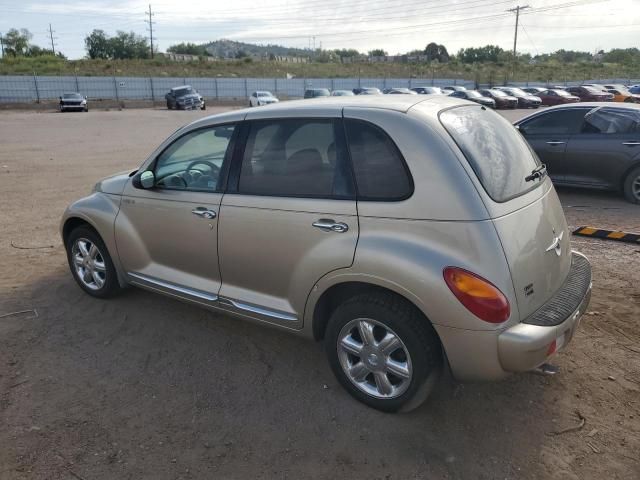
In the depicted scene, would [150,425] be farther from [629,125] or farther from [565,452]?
[629,125]

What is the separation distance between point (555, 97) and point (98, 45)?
3007 inches

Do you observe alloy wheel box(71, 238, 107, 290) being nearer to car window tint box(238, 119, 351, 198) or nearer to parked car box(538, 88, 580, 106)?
car window tint box(238, 119, 351, 198)

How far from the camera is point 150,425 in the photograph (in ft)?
10.4

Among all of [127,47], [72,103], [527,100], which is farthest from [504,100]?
[127,47]

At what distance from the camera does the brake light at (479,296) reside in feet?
8.92

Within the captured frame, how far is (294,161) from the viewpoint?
3.48 meters

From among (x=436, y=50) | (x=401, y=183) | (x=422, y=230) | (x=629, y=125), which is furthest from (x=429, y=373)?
(x=436, y=50)

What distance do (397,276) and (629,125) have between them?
7.27m

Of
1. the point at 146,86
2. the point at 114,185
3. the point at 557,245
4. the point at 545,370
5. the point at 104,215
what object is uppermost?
the point at 146,86

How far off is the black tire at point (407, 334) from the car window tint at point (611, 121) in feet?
23.3

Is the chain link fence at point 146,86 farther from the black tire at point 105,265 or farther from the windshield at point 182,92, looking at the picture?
the black tire at point 105,265

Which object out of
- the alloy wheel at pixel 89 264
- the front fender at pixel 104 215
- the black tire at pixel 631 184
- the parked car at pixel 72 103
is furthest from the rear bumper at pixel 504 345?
the parked car at pixel 72 103

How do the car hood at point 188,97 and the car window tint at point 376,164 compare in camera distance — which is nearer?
the car window tint at point 376,164

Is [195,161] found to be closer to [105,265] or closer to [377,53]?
[105,265]
